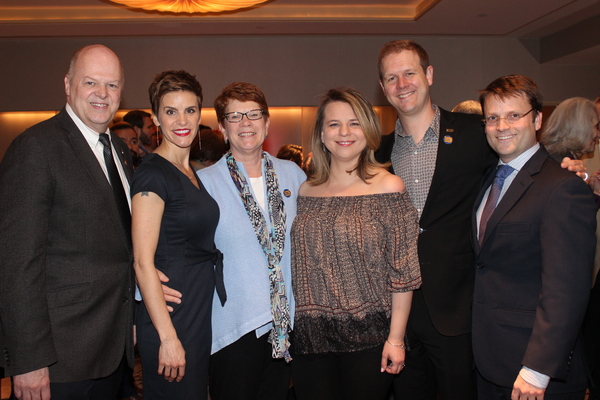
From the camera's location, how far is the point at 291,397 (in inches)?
135

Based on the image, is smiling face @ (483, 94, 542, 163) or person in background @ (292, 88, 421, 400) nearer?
smiling face @ (483, 94, 542, 163)

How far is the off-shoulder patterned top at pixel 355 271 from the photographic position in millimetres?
2248

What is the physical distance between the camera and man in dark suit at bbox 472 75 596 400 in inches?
73.0

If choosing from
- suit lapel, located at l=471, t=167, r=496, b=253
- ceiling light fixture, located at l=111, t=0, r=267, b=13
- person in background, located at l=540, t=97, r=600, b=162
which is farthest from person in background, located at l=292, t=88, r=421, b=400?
ceiling light fixture, located at l=111, t=0, r=267, b=13

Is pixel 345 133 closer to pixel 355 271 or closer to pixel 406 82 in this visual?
pixel 406 82

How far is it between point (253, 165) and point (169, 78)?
0.60 meters

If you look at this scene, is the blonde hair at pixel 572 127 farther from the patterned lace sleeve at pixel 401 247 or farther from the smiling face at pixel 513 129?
the patterned lace sleeve at pixel 401 247

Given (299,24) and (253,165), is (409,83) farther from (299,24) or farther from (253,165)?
(299,24)

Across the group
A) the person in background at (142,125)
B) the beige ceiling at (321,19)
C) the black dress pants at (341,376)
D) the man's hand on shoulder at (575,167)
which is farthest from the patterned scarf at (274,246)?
the beige ceiling at (321,19)

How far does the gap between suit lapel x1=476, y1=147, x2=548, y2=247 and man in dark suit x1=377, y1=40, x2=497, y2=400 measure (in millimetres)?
389

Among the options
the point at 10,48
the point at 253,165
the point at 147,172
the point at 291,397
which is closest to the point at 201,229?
the point at 147,172

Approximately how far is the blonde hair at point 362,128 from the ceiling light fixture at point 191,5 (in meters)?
4.81

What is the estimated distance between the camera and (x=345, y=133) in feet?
7.89

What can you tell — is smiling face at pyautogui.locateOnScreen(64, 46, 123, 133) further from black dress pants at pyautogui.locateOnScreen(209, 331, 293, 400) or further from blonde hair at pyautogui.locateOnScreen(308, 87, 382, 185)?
black dress pants at pyautogui.locateOnScreen(209, 331, 293, 400)
